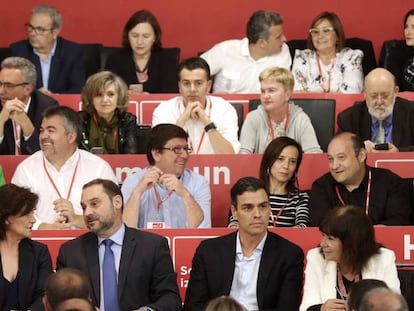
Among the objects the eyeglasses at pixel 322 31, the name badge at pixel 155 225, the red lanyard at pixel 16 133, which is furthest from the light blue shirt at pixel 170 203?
the eyeglasses at pixel 322 31

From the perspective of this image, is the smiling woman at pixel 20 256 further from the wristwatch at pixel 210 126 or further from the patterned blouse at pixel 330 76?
the patterned blouse at pixel 330 76

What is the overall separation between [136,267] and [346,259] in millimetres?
992

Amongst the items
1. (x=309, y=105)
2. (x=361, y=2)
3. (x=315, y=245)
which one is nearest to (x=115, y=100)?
(x=309, y=105)

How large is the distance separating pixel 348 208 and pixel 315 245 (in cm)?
44

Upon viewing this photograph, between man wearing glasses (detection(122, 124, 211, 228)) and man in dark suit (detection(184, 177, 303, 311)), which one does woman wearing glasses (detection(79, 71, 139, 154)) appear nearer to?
man wearing glasses (detection(122, 124, 211, 228))

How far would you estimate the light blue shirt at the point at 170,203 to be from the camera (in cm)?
713

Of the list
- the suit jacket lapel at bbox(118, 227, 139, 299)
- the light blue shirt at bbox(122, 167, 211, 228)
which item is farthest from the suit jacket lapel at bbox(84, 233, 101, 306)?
the light blue shirt at bbox(122, 167, 211, 228)

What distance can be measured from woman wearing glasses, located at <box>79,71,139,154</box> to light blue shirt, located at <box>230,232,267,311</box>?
6.62ft

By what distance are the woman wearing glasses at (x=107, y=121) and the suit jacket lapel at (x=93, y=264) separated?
76.6 inches

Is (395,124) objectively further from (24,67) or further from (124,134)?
(24,67)

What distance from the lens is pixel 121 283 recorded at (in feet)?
20.1

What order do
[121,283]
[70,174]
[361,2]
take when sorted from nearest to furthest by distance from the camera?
[121,283] < [70,174] < [361,2]

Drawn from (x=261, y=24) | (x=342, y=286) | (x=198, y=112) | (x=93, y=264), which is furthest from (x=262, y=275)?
(x=261, y=24)

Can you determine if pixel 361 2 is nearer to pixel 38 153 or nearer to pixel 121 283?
pixel 38 153
